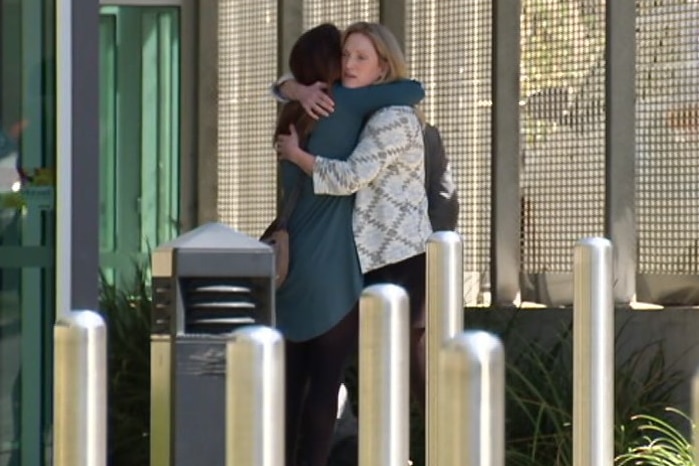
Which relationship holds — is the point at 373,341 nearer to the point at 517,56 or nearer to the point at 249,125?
the point at 517,56

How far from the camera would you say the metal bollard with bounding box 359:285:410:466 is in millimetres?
3092

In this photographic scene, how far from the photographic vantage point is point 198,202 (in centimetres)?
1030

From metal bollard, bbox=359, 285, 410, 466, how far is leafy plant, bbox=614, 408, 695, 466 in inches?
170

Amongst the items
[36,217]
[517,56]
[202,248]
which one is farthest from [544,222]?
[202,248]

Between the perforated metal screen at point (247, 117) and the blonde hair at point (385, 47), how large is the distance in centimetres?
282

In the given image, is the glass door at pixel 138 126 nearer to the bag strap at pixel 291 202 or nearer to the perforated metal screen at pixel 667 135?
the perforated metal screen at pixel 667 135

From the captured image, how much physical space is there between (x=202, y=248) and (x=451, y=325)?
1365 mm

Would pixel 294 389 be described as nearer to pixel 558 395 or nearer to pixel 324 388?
pixel 324 388

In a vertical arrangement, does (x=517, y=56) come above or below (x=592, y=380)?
above

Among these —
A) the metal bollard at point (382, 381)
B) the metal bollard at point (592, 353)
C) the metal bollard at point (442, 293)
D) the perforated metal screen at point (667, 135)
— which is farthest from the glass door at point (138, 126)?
the metal bollard at point (382, 381)

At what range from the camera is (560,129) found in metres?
8.98

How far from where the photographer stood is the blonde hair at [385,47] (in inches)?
280

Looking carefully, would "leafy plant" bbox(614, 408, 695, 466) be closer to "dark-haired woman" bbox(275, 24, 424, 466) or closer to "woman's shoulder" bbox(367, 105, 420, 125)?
"dark-haired woman" bbox(275, 24, 424, 466)

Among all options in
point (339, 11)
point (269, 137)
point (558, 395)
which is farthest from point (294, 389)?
point (339, 11)
